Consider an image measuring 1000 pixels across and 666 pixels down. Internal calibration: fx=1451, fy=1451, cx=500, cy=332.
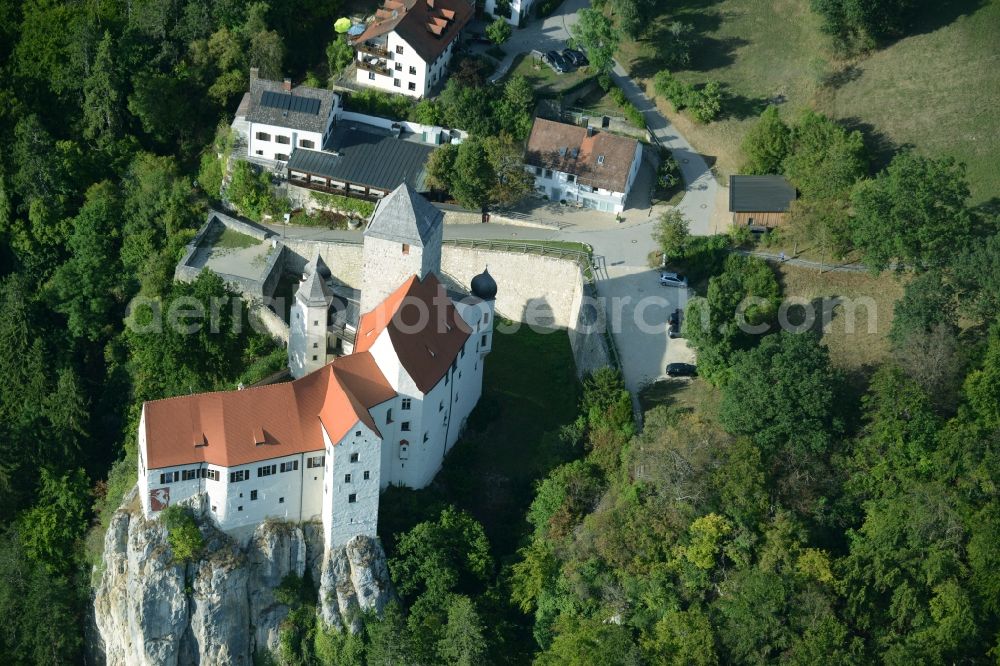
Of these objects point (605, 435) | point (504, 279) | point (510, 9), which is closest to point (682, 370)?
point (605, 435)

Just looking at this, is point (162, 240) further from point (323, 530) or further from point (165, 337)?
point (323, 530)

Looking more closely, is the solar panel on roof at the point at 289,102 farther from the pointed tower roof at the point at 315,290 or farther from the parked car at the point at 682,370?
the parked car at the point at 682,370

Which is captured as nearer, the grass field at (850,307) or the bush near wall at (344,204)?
the grass field at (850,307)

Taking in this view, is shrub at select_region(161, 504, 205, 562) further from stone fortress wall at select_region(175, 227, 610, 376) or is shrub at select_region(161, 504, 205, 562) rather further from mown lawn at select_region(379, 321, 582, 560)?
stone fortress wall at select_region(175, 227, 610, 376)

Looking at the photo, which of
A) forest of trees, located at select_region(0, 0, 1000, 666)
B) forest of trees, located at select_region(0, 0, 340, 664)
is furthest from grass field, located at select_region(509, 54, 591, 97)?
forest of trees, located at select_region(0, 0, 340, 664)

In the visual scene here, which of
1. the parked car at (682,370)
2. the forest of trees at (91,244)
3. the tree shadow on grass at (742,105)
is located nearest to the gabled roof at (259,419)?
the forest of trees at (91,244)

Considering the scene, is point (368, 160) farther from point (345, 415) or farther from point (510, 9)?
point (345, 415)
